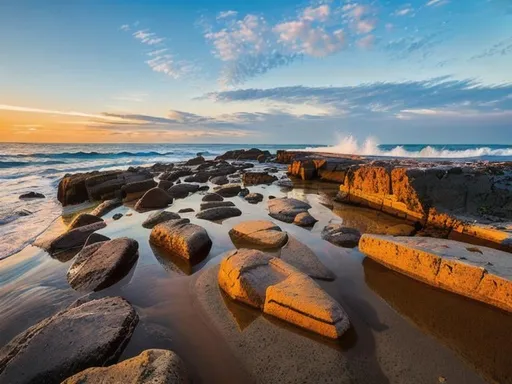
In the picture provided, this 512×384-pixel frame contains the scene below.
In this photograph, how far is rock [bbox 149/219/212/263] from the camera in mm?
5293

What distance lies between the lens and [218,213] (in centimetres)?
804

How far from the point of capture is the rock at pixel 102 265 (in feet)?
14.3

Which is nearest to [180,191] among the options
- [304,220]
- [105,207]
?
[105,207]

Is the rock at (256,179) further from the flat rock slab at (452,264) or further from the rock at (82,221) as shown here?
the flat rock slab at (452,264)

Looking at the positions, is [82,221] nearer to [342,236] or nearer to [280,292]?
[280,292]

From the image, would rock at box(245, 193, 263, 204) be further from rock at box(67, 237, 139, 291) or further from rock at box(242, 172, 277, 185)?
rock at box(67, 237, 139, 291)

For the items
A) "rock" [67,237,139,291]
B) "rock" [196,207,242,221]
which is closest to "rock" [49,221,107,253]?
"rock" [67,237,139,291]

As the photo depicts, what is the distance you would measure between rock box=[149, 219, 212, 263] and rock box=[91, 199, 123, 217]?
3.94 m

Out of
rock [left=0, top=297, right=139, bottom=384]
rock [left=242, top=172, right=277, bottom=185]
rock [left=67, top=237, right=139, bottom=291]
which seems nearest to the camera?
rock [left=0, top=297, right=139, bottom=384]

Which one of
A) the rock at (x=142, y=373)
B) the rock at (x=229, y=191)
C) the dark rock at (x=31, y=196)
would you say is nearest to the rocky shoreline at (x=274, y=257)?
the rock at (x=142, y=373)

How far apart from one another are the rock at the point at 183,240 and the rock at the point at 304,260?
63.0 inches

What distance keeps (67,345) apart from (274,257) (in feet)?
9.32

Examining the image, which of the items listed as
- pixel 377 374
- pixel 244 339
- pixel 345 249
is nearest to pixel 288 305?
pixel 244 339

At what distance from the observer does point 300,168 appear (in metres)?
16.7
